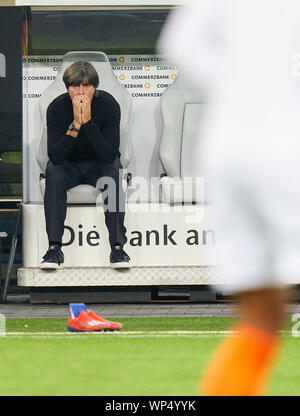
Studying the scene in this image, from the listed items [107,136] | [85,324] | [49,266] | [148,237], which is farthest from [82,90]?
[85,324]

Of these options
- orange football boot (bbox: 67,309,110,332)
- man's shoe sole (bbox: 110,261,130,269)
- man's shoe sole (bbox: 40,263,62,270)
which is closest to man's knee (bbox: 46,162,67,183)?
man's shoe sole (bbox: 40,263,62,270)

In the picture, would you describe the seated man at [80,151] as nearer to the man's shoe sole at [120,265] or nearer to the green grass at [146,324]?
the man's shoe sole at [120,265]

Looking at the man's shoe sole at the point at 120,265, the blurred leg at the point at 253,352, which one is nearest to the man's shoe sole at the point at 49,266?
the man's shoe sole at the point at 120,265

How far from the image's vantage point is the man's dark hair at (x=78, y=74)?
1083 cm

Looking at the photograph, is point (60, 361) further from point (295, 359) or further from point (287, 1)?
point (287, 1)

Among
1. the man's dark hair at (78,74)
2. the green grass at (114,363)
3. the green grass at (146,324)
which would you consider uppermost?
the man's dark hair at (78,74)

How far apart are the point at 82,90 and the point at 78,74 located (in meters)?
0.15

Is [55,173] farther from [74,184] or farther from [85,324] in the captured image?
[85,324]

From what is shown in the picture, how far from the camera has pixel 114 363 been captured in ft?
22.2

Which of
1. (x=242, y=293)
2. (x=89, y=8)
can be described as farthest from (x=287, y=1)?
(x=89, y=8)

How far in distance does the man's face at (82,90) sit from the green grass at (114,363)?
265 centimetres

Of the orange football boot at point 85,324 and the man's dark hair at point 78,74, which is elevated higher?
the man's dark hair at point 78,74

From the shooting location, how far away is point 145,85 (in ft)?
37.4

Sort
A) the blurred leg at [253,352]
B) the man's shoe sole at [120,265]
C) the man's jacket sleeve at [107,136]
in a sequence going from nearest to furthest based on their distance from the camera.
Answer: the blurred leg at [253,352] < the man's jacket sleeve at [107,136] < the man's shoe sole at [120,265]
